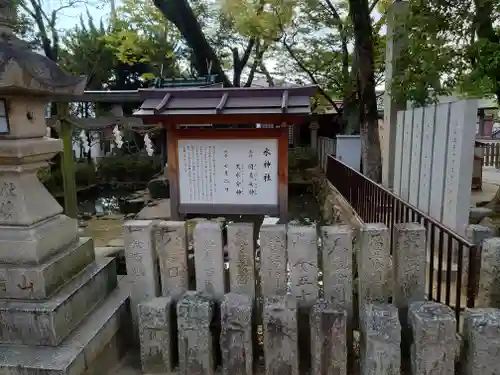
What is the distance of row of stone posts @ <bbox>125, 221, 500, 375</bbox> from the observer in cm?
256

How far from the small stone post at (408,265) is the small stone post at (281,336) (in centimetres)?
85

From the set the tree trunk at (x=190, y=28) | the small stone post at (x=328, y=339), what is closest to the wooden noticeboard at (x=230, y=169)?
the small stone post at (x=328, y=339)

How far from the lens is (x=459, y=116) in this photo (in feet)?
14.8

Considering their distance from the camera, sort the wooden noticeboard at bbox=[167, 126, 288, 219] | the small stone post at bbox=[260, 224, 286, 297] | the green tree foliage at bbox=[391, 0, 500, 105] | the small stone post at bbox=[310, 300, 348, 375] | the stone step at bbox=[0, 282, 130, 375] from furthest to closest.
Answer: the green tree foliage at bbox=[391, 0, 500, 105]
the wooden noticeboard at bbox=[167, 126, 288, 219]
the small stone post at bbox=[260, 224, 286, 297]
the small stone post at bbox=[310, 300, 348, 375]
the stone step at bbox=[0, 282, 130, 375]

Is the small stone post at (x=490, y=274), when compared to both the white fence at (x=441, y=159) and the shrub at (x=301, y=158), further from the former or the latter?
the shrub at (x=301, y=158)

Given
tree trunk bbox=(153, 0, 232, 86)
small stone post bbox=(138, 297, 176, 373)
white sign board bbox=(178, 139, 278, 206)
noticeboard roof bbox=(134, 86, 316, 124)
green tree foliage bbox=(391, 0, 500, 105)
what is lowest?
small stone post bbox=(138, 297, 176, 373)

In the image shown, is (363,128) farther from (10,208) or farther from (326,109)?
(326,109)

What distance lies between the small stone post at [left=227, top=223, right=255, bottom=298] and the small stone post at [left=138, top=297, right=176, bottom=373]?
1.80 ft

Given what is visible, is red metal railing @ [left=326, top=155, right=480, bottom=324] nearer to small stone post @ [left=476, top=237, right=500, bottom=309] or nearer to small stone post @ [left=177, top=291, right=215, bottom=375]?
small stone post @ [left=476, top=237, right=500, bottom=309]

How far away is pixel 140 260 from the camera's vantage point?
3.07 m

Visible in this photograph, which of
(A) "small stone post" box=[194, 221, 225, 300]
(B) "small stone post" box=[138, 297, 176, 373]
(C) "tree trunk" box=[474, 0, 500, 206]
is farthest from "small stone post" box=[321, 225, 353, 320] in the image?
(C) "tree trunk" box=[474, 0, 500, 206]

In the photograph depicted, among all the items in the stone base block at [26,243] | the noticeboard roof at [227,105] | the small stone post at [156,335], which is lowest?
the small stone post at [156,335]

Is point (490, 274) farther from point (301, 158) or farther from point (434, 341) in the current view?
point (301, 158)

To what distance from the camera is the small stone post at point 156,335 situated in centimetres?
285
